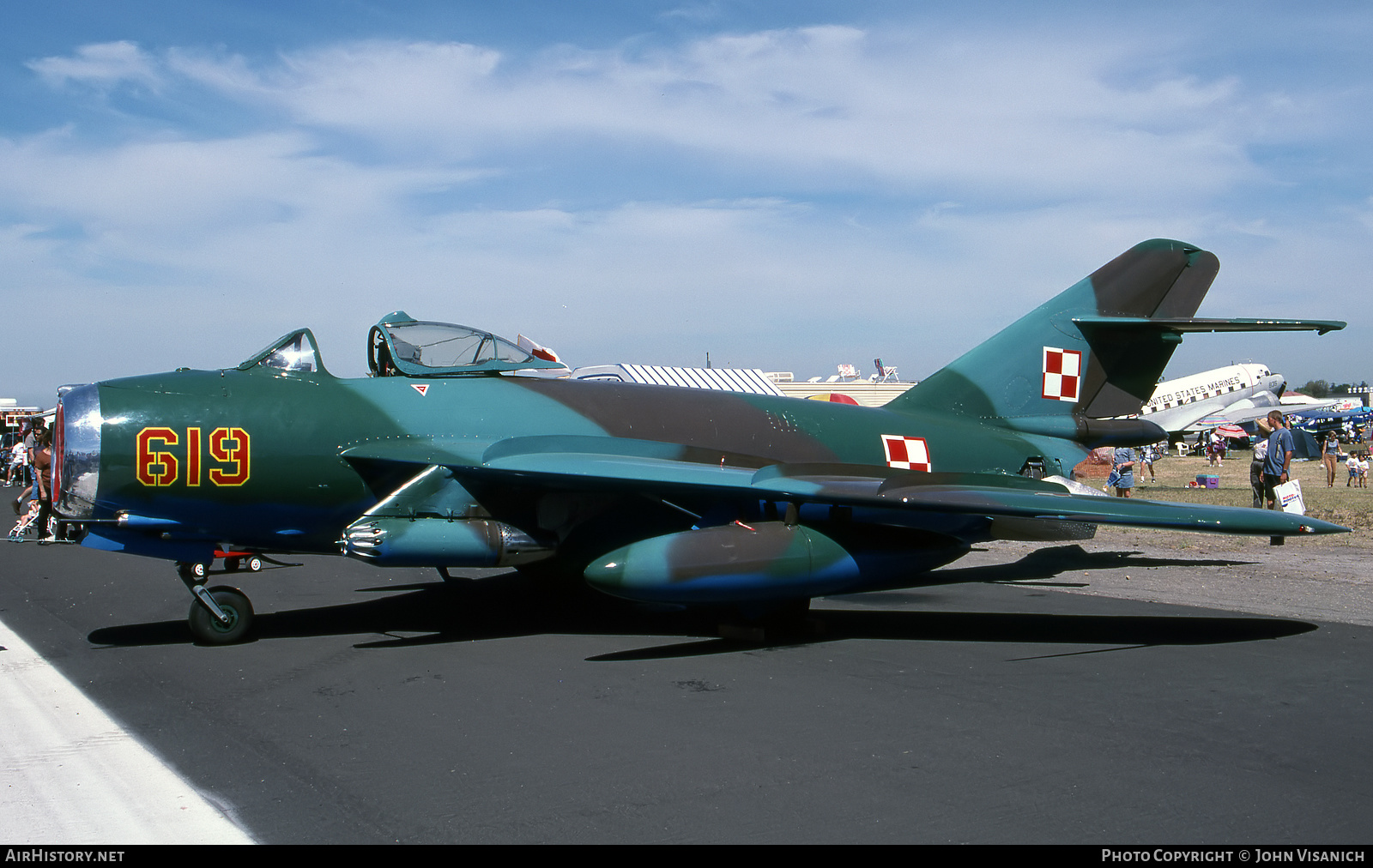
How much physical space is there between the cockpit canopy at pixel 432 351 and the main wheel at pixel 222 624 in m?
2.47

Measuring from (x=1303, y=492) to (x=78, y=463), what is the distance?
1047 inches

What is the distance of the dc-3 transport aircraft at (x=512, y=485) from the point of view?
770 centimetres

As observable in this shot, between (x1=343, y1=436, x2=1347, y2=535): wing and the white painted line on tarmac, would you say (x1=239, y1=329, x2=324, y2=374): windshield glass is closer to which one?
(x1=343, y1=436, x2=1347, y2=535): wing

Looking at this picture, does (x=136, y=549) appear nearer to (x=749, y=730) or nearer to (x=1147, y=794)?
(x=749, y=730)

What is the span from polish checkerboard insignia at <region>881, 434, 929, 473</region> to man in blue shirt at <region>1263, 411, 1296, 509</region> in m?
6.93

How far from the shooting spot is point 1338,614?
345 inches

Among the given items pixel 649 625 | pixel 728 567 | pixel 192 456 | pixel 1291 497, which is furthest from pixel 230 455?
pixel 1291 497

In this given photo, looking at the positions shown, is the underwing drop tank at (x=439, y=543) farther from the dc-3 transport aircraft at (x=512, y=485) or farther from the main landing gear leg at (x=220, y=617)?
the main landing gear leg at (x=220, y=617)

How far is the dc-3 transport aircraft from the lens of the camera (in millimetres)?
7703

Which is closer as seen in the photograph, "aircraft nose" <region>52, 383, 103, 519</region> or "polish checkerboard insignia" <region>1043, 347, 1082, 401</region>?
"aircraft nose" <region>52, 383, 103, 519</region>

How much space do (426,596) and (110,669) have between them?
392 cm

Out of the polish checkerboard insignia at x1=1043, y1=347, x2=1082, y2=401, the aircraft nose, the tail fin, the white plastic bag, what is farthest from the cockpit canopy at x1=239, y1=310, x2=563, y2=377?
the white plastic bag

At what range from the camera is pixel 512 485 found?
8625 millimetres
